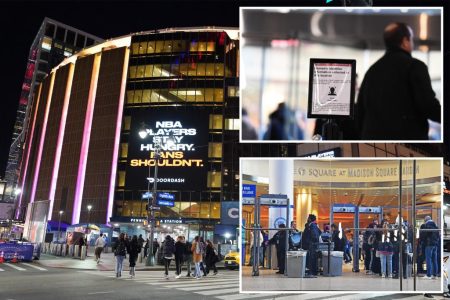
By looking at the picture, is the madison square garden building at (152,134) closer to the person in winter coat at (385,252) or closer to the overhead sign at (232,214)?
the overhead sign at (232,214)

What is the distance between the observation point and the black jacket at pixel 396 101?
9.73ft

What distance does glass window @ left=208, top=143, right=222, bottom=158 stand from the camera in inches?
1983

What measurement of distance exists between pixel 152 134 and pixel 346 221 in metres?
49.1

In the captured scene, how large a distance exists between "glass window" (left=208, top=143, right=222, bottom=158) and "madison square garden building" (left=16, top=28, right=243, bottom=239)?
11cm

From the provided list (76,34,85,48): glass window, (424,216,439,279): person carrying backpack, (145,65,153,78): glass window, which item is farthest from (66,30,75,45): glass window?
(424,216,439,279): person carrying backpack

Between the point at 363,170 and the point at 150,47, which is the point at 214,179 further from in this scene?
the point at 363,170

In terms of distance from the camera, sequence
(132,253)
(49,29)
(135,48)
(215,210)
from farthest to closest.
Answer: (49,29) → (135,48) → (215,210) → (132,253)

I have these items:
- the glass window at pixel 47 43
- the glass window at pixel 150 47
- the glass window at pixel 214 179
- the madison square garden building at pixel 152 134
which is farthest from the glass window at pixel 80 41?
the glass window at pixel 214 179

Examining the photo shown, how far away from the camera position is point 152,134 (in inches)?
2037

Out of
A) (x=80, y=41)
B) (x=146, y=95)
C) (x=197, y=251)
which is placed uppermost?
(x=80, y=41)

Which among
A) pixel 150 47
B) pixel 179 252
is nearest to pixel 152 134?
pixel 150 47

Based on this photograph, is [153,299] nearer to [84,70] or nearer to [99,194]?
[99,194]

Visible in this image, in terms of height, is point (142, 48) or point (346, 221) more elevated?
point (142, 48)

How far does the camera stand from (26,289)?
10727 millimetres
